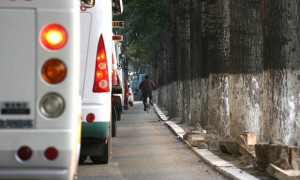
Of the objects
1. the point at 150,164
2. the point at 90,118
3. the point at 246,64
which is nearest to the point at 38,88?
the point at 90,118

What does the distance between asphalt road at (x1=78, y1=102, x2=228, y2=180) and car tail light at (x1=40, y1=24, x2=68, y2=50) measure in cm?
465

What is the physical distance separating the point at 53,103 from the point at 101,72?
4.13m

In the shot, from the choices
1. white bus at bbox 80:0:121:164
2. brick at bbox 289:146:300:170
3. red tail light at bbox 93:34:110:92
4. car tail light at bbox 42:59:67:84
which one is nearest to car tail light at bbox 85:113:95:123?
white bus at bbox 80:0:121:164

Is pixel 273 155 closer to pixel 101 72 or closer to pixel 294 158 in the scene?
pixel 294 158

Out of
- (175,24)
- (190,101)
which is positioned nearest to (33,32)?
(190,101)

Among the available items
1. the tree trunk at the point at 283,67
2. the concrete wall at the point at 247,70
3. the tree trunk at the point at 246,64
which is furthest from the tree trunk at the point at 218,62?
the tree trunk at the point at 283,67

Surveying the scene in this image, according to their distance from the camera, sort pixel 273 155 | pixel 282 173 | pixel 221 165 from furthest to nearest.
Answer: pixel 221 165 → pixel 273 155 → pixel 282 173

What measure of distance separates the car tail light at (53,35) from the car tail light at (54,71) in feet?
0.45

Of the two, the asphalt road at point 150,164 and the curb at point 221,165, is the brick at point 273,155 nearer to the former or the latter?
the curb at point 221,165

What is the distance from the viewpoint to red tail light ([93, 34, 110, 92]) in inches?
401

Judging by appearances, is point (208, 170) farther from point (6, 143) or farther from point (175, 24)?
point (175, 24)

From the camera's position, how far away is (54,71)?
619 cm

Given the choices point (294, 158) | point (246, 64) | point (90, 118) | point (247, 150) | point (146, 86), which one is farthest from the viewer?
point (146, 86)

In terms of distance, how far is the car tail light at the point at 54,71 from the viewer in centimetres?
616
